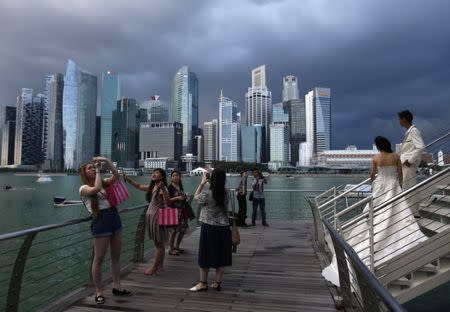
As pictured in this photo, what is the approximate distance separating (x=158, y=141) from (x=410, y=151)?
172 metres

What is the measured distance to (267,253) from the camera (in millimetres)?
7875

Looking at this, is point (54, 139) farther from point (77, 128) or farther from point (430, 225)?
point (430, 225)

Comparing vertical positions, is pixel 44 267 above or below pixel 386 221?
below

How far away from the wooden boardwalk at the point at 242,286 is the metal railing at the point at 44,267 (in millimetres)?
676

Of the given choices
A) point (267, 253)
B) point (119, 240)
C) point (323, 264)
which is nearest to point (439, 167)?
point (323, 264)

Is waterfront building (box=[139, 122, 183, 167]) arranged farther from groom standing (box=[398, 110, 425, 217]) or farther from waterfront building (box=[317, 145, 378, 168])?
groom standing (box=[398, 110, 425, 217])

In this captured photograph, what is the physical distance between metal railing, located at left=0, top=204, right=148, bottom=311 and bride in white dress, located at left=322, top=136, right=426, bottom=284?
351cm

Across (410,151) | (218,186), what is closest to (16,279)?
(218,186)

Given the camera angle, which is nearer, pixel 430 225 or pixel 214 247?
pixel 214 247

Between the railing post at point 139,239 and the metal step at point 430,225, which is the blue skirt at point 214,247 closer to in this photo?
the railing post at point 139,239

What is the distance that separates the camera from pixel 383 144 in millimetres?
5965

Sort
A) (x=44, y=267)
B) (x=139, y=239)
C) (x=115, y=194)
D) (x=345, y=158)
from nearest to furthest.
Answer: (x=115, y=194) < (x=139, y=239) < (x=44, y=267) < (x=345, y=158)

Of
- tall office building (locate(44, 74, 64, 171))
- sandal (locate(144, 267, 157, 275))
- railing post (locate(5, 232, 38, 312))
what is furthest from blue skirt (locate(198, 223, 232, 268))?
tall office building (locate(44, 74, 64, 171))

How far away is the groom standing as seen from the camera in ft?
19.9
